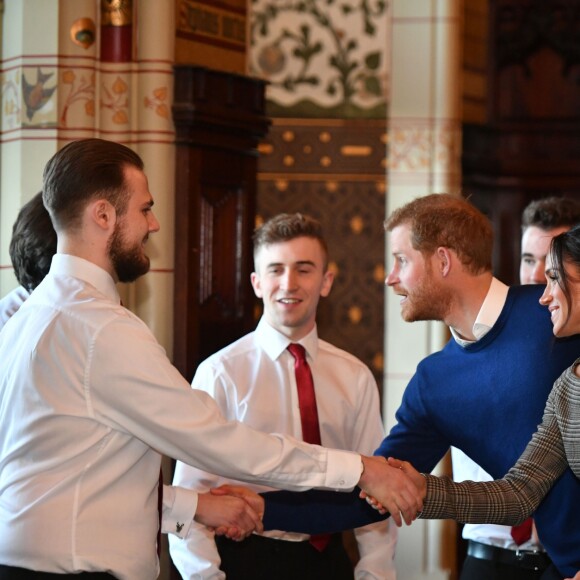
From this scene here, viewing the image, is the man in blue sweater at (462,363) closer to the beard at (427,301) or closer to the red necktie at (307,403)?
the beard at (427,301)

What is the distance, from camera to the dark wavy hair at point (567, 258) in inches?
113

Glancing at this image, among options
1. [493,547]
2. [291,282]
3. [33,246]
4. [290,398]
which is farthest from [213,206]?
[493,547]

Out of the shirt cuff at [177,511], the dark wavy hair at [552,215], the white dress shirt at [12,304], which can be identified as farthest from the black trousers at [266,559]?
the dark wavy hair at [552,215]

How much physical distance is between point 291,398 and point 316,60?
282cm

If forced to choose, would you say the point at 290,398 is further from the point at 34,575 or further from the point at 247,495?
the point at 34,575

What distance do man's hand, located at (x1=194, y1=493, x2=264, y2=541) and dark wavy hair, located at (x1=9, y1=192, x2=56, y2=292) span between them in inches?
31.2

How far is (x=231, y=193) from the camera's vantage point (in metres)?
4.78

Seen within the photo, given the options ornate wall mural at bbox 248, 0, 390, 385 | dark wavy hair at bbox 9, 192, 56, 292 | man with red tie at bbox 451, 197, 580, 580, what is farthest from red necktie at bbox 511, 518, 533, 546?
ornate wall mural at bbox 248, 0, 390, 385

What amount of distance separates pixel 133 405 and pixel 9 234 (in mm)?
1884

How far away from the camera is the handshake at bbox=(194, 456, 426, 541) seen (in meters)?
3.15

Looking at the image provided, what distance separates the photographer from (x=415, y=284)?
341cm

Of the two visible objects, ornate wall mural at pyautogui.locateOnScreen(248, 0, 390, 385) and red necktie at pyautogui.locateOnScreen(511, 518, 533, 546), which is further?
ornate wall mural at pyautogui.locateOnScreen(248, 0, 390, 385)

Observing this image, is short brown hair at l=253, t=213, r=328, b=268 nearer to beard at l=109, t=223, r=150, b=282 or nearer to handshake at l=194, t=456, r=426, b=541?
handshake at l=194, t=456, r=426, b=541

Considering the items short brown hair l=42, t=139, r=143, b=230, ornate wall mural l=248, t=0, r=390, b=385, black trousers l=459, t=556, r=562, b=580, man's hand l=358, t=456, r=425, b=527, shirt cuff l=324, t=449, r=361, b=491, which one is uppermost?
ornate wall mural l=248, t=0, r=390, b=385
